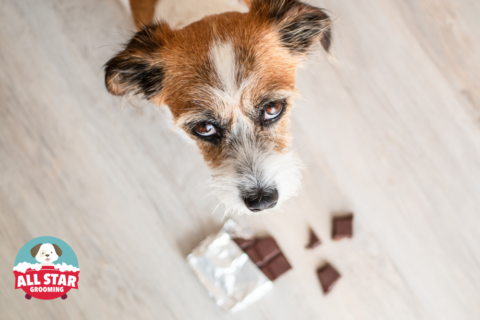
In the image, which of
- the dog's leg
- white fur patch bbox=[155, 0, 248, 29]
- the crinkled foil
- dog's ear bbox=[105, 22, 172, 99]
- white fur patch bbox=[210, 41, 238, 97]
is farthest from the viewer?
Answer: the crinkled foil

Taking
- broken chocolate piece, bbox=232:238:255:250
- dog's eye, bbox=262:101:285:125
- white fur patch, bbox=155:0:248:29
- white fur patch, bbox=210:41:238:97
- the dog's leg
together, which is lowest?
broken chocolate piece, bbox=232:238:255:250

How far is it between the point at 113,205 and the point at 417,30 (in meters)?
2.33

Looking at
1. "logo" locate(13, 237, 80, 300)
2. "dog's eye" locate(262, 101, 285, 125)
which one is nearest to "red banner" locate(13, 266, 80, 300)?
"logo" locate(13, 237, 80, 300)

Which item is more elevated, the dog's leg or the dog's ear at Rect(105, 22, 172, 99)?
the dog's leg

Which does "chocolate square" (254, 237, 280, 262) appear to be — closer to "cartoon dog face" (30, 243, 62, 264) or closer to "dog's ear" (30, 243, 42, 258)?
"cartoon dog face" (30, 243, 62, 264)

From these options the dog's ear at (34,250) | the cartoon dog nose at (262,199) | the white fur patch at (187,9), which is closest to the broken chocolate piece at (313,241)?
the cartoon dog nose at (262,199)

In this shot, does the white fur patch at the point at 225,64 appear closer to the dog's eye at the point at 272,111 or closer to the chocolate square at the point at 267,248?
the dog's eye at the point at 272,111

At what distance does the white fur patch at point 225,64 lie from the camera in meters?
1.19

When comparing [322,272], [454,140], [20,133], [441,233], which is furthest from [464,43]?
[20,133]

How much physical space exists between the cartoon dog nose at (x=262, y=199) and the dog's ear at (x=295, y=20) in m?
0.67

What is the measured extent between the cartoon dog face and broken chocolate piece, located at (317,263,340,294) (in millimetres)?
1705

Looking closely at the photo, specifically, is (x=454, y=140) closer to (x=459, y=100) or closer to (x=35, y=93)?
(x=459, y=100)

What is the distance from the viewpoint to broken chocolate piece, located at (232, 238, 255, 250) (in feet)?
6.43

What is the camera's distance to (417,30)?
6.77 ft
